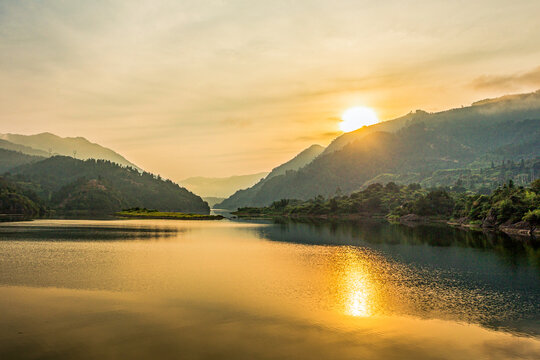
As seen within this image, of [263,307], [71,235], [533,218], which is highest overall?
[533,218]

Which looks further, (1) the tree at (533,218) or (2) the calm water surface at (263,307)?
(1) the tree at (533,218)

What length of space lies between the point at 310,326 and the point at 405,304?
1419 cm

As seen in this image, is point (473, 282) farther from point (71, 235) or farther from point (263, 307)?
point (71, 235)

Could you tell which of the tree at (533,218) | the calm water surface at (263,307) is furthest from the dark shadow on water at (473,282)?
the tree at (533,218)

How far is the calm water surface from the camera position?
30.8 meters

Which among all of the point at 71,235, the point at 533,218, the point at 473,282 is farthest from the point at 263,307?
the point at 533,218

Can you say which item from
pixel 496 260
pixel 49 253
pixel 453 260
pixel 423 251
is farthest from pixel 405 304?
pixel 49 253

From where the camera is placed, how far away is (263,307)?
137 feet

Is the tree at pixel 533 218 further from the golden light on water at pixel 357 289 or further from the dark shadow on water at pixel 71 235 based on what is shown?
the dark shadow on water at pixel 71 235

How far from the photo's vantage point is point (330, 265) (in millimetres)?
70562

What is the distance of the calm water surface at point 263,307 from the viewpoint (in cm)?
3084

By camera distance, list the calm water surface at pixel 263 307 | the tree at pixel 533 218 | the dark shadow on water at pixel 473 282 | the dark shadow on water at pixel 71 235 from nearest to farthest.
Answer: the calm water surface at pixel 263 307 → the dark shadow on water at pixel 473 282 → the dark shadow on water at pixel 71 235 → the tree at pixel 533 218

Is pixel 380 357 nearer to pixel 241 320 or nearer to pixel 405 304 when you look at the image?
pixel 241 320

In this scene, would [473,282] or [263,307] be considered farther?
[473,282]
